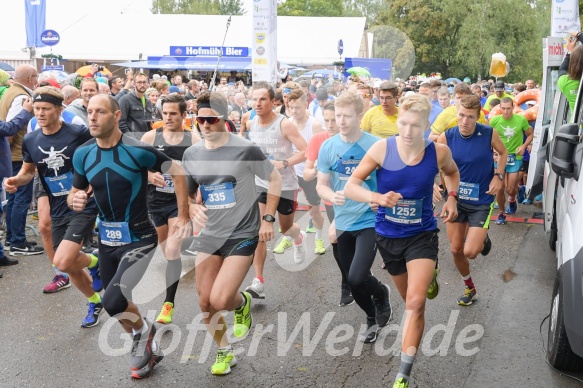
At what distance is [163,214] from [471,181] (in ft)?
9.70

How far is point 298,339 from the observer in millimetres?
5520

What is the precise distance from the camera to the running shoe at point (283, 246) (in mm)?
8500

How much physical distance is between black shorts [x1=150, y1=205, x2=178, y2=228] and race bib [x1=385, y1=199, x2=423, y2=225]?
272 centimetres

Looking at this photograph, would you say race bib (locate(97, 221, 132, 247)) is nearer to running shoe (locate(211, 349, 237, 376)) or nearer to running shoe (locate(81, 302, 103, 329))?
running shoe (locate(211, 349, 237, 376))

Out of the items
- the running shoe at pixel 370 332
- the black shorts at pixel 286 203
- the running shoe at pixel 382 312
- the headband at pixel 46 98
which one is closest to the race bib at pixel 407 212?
the running shoe at pixel 382 312

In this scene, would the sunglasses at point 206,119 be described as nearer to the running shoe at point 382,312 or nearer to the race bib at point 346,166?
the race bib at point 346,166

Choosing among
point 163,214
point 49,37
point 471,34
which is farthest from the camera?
point 471,34

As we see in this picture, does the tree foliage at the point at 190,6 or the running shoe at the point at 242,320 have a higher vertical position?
the tree foliage at the point at 190,6

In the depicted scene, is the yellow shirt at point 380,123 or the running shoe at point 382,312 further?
the yellow shirt at point 380,123

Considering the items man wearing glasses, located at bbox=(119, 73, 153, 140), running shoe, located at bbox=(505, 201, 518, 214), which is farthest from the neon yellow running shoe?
running shoe, located at bbox=(505, 201, 518, 214)

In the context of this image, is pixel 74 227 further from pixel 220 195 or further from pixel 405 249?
pixel 405 249

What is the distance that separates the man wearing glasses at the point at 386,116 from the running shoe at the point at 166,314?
126 inches

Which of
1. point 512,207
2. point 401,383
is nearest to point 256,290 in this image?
point 401,383

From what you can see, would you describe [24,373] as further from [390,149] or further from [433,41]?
[433,41]
